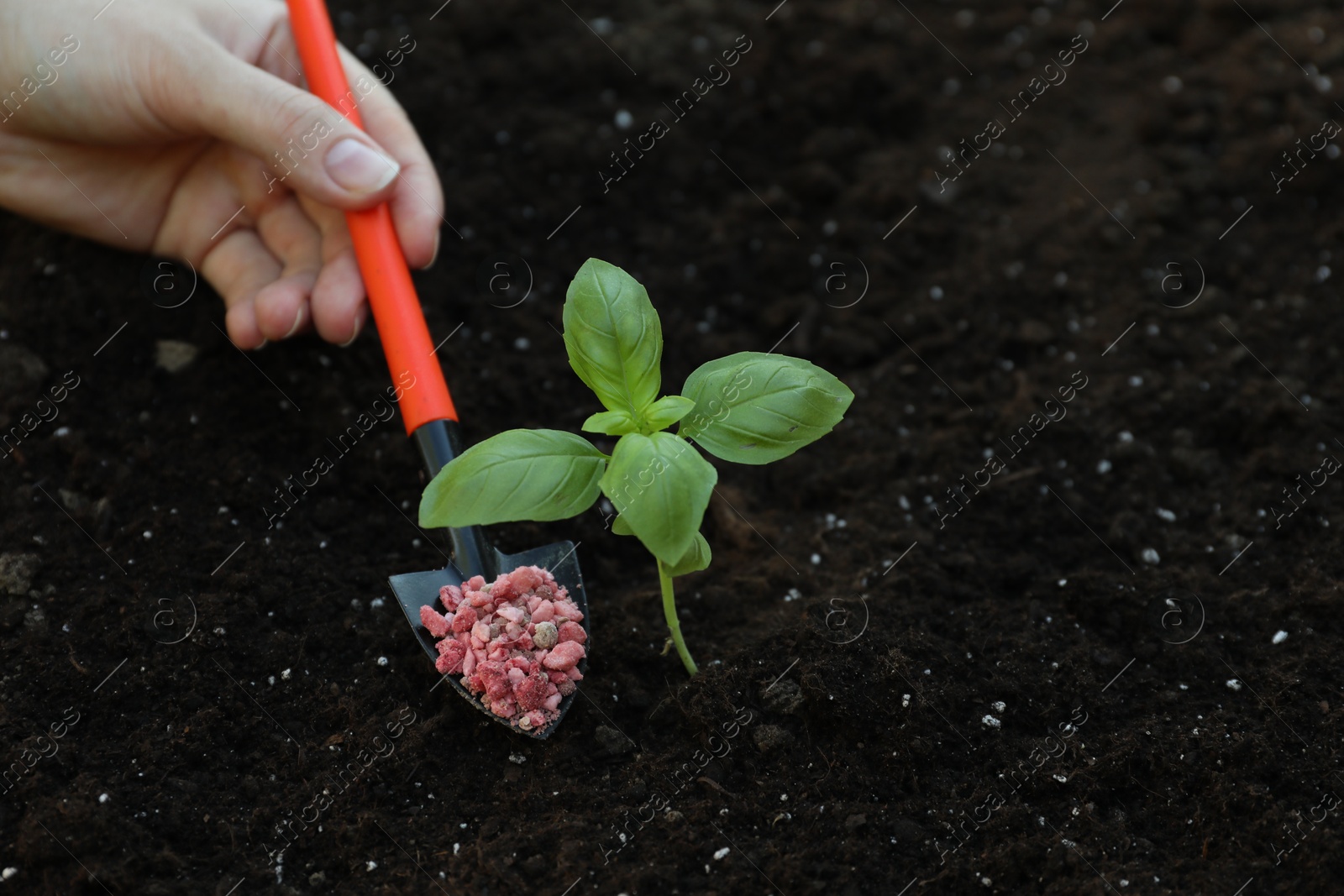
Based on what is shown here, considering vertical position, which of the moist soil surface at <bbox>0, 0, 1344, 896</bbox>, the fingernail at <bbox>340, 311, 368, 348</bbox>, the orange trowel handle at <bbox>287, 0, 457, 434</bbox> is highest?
the orange trowel handle at <bbox>287, 0, 457, 434</bbox>

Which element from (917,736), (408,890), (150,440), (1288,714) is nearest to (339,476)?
(150,440)

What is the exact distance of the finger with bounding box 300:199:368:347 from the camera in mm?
2316

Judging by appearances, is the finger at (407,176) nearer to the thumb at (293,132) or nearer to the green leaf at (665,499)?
the thumb at (293,132)

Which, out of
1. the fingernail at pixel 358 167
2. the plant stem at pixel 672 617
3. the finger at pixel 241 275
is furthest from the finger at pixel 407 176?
the plant stem at pixel 672 617

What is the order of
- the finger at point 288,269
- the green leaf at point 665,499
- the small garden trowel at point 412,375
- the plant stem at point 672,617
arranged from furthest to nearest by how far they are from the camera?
the finger at point 288,269 → the small garden trowel at point 412,375 → the plant stem at point 672,617 → the green leaf at point 665,499

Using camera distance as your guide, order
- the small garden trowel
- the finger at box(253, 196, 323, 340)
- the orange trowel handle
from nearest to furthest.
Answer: the small garden trowel < the orange trowel handle < the finger at box(253, 196, 323, 340)

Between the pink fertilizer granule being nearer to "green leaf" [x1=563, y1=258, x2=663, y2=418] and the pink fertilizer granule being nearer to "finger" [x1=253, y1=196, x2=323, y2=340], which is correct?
"green leaf" [x1=563, y1=258, x2=663, y2=418]

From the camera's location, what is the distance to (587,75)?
123 inches

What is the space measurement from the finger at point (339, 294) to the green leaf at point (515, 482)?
876 millimetres

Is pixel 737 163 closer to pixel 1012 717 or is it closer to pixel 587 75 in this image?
pixel 587 75

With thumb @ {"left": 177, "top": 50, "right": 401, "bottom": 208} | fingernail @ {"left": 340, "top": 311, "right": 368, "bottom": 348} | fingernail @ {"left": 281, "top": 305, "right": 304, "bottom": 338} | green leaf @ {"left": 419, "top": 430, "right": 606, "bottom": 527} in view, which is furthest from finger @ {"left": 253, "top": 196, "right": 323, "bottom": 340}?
green leaf @ {"left": 419, "top": 430, "right": 606, "bottom": 527}

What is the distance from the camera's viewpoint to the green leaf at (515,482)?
60.3 inches

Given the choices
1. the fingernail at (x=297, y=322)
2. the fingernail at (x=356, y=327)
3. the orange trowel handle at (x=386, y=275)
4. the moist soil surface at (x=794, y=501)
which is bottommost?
the moist soil surface at (x=794, y=501)

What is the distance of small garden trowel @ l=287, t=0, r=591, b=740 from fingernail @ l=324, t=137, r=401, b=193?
3.5 inches
